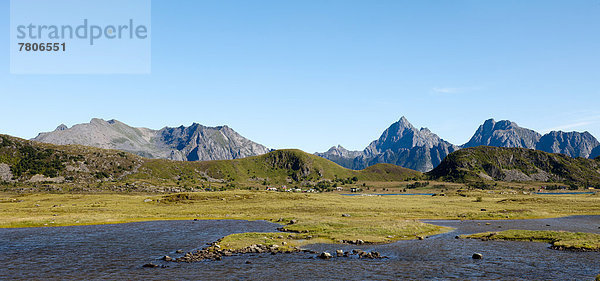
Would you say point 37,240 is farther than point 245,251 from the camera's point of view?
Yes

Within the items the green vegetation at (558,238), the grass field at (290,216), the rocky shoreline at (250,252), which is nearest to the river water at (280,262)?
the rocky shoreline at (250,252)

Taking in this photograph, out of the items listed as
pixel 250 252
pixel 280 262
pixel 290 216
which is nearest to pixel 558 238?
pixel 280 262

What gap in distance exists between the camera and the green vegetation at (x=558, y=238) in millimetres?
53403

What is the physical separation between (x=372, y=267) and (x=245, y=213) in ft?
232

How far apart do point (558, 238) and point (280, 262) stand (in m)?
47.3

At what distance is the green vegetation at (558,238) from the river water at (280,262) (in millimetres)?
2938

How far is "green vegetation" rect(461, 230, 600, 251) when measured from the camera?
53403 millimetres

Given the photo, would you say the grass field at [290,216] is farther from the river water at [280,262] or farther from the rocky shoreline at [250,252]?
the river water at [280,262]

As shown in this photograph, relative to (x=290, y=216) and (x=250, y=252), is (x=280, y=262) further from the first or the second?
(x=290, y=216)

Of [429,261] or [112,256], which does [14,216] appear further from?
[429,261]

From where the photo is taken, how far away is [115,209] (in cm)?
11438

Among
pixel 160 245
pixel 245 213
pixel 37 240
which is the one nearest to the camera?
pixel 160 245

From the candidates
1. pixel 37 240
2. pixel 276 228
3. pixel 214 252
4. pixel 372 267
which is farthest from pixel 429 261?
pixel 37 240

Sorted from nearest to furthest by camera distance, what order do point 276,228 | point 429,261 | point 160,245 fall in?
point 429,261, point 160,245, point 276,228
